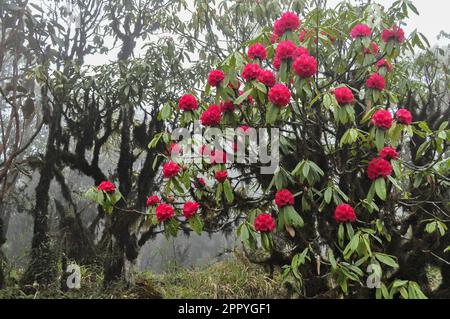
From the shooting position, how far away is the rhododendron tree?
7.23 feet

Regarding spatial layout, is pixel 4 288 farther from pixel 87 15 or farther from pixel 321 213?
pixel 87 15

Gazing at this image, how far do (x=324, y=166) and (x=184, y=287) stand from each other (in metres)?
2.04

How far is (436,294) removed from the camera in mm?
2814

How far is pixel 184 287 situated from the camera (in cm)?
394

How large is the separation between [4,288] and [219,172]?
267 cm

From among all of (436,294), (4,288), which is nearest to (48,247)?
(4,288)

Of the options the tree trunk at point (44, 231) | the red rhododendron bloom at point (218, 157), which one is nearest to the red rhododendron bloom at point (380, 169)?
the red rhododendron bloom at point (218, 157)

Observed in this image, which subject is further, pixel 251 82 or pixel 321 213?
pixel 321 213

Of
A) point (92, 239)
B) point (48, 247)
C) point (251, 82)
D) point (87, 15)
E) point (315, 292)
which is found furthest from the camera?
point (87, 15)

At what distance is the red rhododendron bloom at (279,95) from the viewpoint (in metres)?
2.11

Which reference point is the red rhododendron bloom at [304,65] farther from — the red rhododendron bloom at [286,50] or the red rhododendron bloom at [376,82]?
the red rhododendron bloom at [376,82]

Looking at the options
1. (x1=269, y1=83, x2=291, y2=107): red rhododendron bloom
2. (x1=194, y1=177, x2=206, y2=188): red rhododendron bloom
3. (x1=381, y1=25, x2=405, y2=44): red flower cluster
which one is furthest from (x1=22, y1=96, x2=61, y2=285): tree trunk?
(x1=381, y1=25, x2=405, y2=44): red flower cluster
